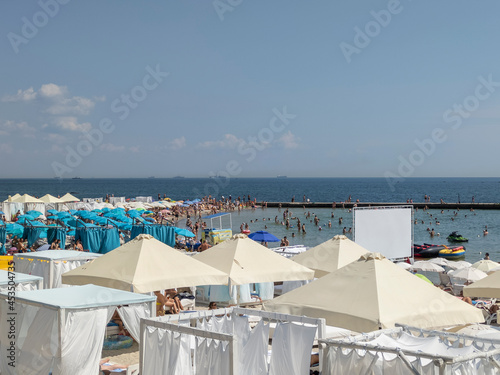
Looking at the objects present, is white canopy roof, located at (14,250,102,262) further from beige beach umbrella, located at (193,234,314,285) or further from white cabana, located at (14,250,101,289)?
beige beach umbrella, located at (193,234,314,285)

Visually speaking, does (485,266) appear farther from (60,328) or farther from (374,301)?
(60,328)

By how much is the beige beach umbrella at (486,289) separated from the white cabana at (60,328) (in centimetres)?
540

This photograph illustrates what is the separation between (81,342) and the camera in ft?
24.6

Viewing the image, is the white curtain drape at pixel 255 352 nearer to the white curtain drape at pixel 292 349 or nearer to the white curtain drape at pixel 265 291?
the white curtain drape at pixel 292 349

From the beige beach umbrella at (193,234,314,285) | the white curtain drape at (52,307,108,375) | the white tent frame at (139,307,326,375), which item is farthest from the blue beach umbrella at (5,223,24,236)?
the white tent frame at (139,307,326,375)

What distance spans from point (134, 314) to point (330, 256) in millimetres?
5914

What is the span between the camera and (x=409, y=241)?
19875 millimetres

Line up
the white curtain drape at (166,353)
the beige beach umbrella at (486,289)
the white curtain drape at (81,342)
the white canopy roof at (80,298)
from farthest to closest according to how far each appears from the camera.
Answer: the beige beach umbrella at (486,289) → the white canopy roof at (80,298) → the white curtain drape at (81,342) → the white curtain drape at (166,353)

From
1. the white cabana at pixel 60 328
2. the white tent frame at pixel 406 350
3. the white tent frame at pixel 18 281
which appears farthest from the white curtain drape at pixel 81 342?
the white tent frame at pixel 406 350

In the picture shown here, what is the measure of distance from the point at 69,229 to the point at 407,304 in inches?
808

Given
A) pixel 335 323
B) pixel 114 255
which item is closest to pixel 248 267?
pixel 114 255

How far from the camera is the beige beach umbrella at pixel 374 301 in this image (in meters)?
6.95

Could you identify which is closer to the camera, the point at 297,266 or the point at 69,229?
the point at 297,266

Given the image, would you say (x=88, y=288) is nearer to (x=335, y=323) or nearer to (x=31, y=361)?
(x=31, y=361)
